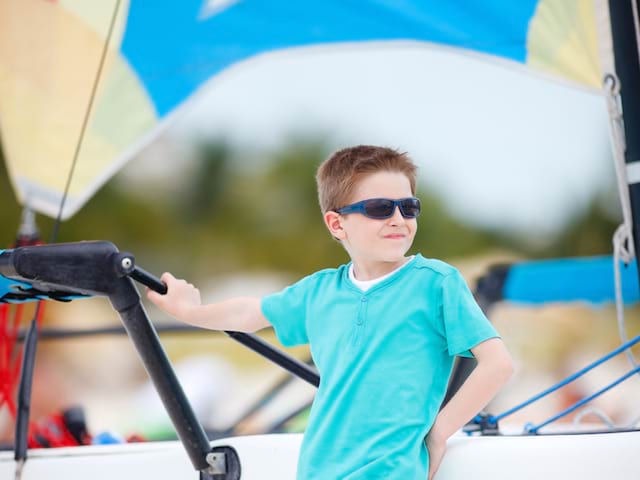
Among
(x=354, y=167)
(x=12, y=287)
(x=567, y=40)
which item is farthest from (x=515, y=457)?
(x=567, y=40)

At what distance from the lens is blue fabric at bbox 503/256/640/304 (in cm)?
A: 179

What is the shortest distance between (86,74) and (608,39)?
1013mm

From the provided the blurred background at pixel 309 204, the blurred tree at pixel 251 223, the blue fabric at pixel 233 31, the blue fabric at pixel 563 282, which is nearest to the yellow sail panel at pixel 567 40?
the blue fabric at pixel 233 31

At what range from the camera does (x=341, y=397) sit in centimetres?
85

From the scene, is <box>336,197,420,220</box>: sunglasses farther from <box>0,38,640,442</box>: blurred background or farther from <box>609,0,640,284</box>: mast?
<box>0,38,640,442</box>: blurred background

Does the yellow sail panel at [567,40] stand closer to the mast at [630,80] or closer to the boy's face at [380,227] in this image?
the mast at [630,80]

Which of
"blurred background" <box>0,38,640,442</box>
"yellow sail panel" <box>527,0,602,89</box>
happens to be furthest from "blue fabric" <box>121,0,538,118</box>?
"blurred background" <box>0,38,640,442</box>

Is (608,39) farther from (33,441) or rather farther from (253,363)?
(253,363)

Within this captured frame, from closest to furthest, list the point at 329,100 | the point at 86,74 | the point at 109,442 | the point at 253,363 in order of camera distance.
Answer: the point at 109,442 → the point at 86,74 → the point at 253,363 → the point at 329,100

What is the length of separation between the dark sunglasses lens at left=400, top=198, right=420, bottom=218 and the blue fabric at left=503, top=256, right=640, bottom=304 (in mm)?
951

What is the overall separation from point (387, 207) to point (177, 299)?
0.87 feet

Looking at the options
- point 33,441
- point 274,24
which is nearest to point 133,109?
point 274,24

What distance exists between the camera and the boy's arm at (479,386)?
2.63 ft

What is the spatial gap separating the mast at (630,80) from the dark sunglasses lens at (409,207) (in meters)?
0.44
